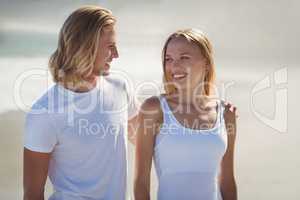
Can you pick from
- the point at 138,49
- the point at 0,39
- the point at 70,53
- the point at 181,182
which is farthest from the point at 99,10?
the point at 0,39

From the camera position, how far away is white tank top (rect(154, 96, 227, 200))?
1538 mm

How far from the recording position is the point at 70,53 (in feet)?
4.80

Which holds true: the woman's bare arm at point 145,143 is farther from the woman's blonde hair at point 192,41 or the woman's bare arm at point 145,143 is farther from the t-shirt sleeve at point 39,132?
the t-shirt sleeve at point 39,132

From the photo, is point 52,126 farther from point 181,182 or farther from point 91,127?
point 181,182

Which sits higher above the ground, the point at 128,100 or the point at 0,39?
the point at 0,39

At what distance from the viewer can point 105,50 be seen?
4.99 ft

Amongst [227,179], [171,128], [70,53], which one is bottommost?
[227,179]

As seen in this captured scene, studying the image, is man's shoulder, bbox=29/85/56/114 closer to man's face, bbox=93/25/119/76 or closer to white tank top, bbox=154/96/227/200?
man's face, bbox=93/25/119/76

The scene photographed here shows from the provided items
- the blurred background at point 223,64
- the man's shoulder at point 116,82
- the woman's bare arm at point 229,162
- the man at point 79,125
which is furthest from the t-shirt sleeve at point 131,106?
the blurred background at point 223,64

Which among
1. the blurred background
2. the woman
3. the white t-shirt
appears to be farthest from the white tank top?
the blurred background

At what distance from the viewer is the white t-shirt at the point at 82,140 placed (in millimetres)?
1416

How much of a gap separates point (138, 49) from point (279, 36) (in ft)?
2.75

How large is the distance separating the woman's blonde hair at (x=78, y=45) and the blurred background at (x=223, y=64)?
2.46 feet

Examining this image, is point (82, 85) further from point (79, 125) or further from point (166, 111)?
point (166, 111)
